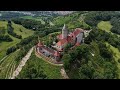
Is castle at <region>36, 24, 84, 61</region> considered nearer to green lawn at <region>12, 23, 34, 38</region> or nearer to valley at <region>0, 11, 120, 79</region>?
valley at <region>0, 11, 120, 79</region>

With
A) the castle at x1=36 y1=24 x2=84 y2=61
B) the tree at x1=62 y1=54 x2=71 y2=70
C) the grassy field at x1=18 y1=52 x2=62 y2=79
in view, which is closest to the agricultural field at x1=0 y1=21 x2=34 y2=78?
the grassy field at x1=18 y1=52 x2=62 y2=79

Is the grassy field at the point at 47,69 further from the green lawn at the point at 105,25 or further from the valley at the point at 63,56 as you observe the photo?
the green lawn at the point at 105,25

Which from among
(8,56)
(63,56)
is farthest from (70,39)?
(8,56)

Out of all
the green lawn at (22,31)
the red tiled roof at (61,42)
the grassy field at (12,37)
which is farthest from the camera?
the green lawn at (22,31)

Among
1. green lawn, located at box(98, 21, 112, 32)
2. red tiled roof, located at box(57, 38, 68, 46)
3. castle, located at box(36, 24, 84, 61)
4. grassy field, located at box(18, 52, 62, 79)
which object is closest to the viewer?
grassy field, located at box(18, 52, 62, 79)

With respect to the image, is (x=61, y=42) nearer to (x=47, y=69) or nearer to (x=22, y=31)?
(x=47, y=69)

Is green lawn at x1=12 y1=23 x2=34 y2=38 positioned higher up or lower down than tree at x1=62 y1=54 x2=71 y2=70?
lower down

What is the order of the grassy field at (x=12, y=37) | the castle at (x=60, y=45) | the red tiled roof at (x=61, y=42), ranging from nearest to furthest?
the castle at (x=60, y=45)
the red tiled roof at (x=61, y=42)
the grassy field at (x=12, y=37)

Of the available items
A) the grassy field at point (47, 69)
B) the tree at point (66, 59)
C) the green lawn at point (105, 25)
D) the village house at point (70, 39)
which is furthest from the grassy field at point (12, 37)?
the tree at point (66, 59)

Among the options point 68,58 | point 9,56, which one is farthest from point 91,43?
point 9,56
